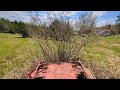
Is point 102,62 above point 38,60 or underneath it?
underneath

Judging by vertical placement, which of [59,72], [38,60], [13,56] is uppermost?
[59,72]

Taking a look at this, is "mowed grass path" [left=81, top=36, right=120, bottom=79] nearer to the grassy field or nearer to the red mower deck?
the grassy field

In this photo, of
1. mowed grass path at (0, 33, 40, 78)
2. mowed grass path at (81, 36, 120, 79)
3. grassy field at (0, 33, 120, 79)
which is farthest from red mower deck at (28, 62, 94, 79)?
mowed grass path at (0, 33, 40, 78)

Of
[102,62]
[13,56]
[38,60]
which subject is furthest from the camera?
[13,56]

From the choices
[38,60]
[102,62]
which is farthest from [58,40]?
[102,62]

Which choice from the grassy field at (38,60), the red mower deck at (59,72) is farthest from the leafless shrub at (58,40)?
the red mower deck at (59,72)

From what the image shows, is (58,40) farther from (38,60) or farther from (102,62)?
(102,62)

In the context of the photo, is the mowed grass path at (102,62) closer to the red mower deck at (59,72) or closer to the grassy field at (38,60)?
the grassy field at (38,60)

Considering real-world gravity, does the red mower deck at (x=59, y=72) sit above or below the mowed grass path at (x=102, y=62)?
above
